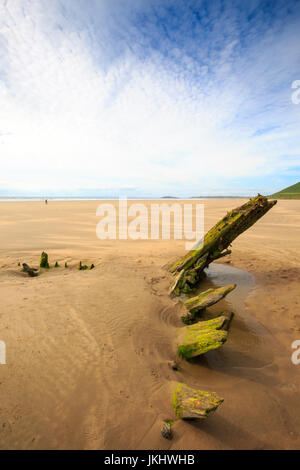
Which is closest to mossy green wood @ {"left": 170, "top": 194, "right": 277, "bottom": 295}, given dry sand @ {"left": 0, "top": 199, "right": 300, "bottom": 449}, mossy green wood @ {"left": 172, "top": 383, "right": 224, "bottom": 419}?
dry sand @ {"left": 0, "top": 199, "right": 300, "bottom": 449}

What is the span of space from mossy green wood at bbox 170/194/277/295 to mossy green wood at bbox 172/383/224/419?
12.1ft

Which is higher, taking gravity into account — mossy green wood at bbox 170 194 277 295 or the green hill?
the green hill

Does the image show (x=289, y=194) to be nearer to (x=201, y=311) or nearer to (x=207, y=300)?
(x=201, y=311)

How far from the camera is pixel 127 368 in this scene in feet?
11.0

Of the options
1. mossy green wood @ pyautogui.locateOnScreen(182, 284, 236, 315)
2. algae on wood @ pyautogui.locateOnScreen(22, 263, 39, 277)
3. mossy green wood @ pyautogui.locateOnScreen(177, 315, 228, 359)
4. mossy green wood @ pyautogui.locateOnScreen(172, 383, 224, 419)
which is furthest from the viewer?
algae on wood @ pyautogui.locateOnScreen(22, 263, 39, 277)

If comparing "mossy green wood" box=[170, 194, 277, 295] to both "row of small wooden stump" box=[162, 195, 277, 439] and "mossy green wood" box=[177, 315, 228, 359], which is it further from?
"mossy green wood" box=[177, 315, 228, 359]

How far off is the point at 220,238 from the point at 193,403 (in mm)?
4627

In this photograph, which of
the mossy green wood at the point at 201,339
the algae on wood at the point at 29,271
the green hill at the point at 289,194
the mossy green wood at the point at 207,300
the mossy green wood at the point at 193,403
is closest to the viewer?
the mossy green wood at the point at 193,403

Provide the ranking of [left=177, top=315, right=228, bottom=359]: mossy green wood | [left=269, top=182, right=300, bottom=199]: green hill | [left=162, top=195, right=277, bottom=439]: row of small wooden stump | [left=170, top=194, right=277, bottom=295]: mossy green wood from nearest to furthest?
[left=162, top=195, right=277, bottom=439]: row of small wooden stump
[left=177, top=315, right=228, bottom=359]: mossy green wood
[left=170, top=194, right=277, bottom=295]: mossy green wood
[left=269, top=182, right=300, bottom=199]: green hill

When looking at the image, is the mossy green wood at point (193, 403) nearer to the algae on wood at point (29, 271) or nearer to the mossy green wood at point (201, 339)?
the mossy green wood at point (201, 339)

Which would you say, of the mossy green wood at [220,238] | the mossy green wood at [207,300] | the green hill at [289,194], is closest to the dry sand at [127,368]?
the mossy green wood at [207,300]

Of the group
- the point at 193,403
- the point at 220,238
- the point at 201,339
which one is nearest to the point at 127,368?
the point at 193,403

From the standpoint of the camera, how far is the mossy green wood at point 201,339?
11.2 feet

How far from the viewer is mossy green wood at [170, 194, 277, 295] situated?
603cm
